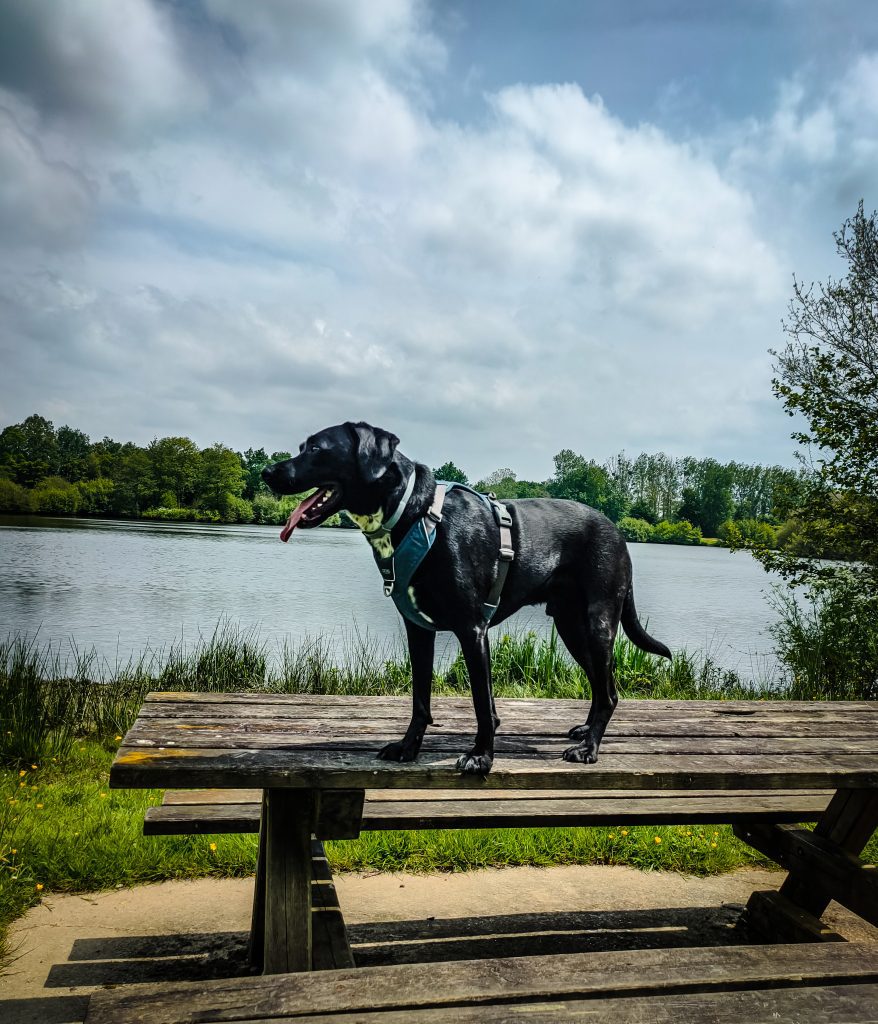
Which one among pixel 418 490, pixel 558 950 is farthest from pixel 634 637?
pixel 558 950

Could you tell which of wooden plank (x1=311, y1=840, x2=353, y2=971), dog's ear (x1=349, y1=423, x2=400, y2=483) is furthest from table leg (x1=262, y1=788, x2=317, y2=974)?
dog's ear (x1=349, y1=423, x2=400, y2=483)

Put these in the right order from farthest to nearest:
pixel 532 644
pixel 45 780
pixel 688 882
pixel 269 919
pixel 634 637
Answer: pixel 532 644 → pixel 45 780 → pixel 688 882 → pixel 634 637 → pixel 269 919

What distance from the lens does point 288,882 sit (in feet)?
8.44

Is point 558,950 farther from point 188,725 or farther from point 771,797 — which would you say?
point 188,725

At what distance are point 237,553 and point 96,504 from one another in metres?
7.95

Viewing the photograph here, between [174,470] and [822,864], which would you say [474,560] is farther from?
[174,470]

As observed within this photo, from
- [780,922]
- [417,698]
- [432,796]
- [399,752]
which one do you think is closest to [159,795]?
[432,796]

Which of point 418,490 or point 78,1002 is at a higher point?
point 418,490

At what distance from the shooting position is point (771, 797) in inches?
169

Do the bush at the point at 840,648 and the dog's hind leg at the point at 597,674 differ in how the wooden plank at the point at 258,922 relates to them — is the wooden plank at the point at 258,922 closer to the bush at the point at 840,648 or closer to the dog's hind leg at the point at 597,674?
the dog's hind leg at the point at 597,674

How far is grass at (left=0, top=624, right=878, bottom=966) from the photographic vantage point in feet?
13.9

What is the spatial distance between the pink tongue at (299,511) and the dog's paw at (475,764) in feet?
3.06

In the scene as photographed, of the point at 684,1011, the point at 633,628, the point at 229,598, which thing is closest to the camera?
the point at 684,1011

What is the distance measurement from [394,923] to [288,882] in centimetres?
Result: 150
